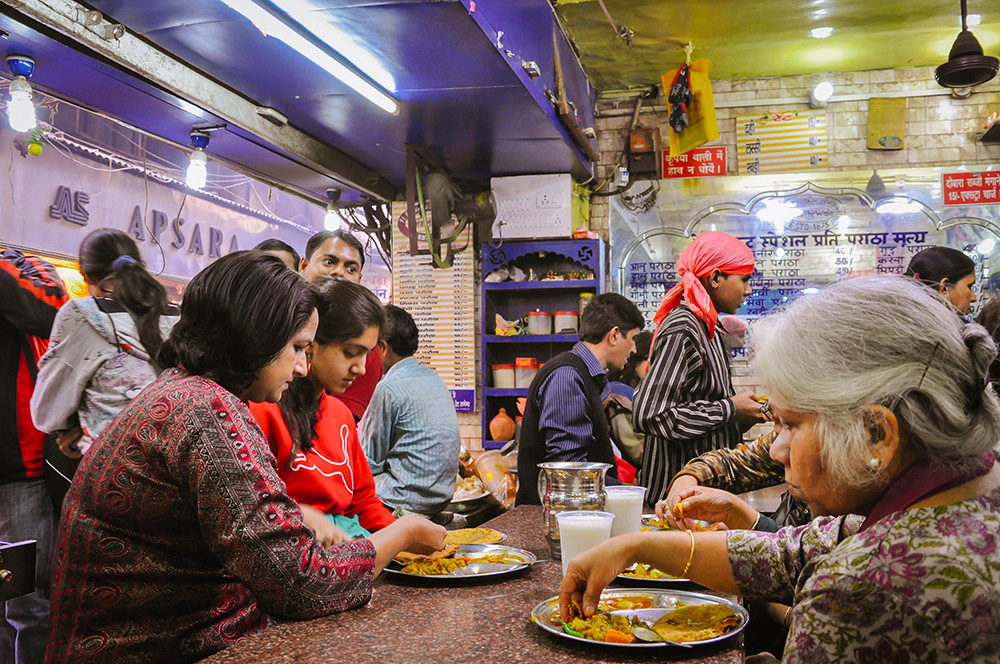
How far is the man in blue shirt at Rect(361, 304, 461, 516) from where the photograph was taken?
326cm

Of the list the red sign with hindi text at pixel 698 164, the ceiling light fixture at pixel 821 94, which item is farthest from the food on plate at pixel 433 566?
the ceiling light fixture at pixel 821 94

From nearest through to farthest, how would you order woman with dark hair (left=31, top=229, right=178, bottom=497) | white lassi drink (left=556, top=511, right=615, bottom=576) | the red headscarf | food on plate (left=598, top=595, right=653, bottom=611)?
food on plate (left=598, top=595, right=653, bottom=611), white lassi drink (left=556, top=511, right=615, bottom=576), woman with dark hair (left=31, top=229, right=178, bottom=497), the red headscarf

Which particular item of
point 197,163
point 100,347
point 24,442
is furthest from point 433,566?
point 197,163

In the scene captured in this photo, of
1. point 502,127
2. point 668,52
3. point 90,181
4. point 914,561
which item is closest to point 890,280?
point 914,561

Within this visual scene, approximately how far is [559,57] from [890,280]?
4059 mm

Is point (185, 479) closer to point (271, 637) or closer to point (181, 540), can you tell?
point (181, 540)

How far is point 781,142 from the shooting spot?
592 cm

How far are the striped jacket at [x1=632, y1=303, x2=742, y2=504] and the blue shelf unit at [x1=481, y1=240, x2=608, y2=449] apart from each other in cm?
255

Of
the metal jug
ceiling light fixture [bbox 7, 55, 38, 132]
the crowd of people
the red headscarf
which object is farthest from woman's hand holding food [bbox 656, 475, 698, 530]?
ceiling light fixture [bbox 7, 55, 38, 132]

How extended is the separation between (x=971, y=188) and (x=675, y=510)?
198 inches

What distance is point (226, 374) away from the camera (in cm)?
158

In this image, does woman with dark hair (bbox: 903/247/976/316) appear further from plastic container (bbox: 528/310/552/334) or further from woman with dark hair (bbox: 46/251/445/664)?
woman with dark hair (bbox: 46/251/445/664)

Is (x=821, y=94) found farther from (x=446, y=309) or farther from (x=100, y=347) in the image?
(x=100, y=347)

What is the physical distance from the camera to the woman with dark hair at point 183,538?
1416 millimetres
